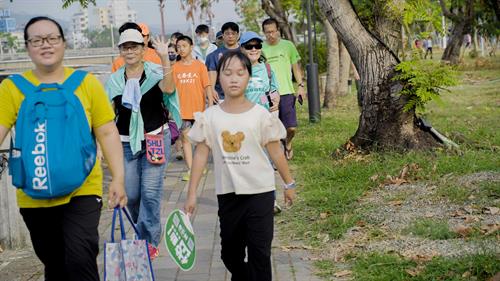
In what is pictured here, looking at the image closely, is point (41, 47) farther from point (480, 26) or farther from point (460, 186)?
point (480, 26)

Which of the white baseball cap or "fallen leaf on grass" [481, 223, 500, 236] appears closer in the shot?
"fallen leaf on grass" [481, 223, 500, 236]

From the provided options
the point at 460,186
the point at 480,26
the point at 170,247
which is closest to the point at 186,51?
the point at 460,186

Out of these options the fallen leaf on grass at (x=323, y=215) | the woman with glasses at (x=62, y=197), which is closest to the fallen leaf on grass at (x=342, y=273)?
the fallen leaf on grass at (x=323, y=215)

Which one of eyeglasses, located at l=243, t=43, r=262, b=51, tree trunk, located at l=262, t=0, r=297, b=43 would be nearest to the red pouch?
eyeglasses, located at l=243, t=43, r=262, b=51

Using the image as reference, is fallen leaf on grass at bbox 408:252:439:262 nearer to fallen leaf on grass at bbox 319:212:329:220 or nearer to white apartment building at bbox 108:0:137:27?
fallen leaf on grass at bbox 319:212:329:220

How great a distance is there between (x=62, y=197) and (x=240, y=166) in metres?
1.11

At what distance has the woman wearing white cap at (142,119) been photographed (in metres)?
6.60

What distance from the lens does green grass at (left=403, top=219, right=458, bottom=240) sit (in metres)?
6.66

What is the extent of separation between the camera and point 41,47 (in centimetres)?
474

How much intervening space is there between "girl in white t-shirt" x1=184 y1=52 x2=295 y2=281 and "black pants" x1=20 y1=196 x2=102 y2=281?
32.3 inches

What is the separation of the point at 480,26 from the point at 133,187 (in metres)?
37.7

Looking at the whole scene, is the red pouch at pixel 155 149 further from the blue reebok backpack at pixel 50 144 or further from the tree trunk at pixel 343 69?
the tree trunk at pixel 343 69

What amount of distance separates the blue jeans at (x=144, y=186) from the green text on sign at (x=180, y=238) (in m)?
1.48

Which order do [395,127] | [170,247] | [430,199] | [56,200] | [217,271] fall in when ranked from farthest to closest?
[395,127], [430,199], [217,271], [170,247], [56,200]
